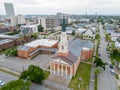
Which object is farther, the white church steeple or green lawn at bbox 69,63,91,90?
the white church steeple

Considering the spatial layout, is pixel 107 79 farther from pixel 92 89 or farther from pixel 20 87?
pixel 20 87

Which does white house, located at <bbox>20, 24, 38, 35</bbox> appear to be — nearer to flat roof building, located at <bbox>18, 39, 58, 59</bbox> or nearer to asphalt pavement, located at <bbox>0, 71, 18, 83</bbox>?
flat roof building, located at <bbox>18, 39, 58, 59</bbox>

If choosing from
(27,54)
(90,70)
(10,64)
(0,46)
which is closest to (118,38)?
(90,70)

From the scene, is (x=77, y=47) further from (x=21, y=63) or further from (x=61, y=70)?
(x=21, y=63)

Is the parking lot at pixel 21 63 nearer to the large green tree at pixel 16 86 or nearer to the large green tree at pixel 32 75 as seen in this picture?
the large green tree at pixel 32 75

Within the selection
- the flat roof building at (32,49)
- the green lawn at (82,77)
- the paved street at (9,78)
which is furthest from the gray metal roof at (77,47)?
the paved street at (9,78)

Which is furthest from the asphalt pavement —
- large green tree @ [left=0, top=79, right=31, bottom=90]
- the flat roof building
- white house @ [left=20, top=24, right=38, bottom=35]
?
white house @ [left=20, top=24, right=38, bottom=35]

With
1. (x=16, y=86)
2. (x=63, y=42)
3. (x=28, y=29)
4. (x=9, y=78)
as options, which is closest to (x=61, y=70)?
(x=63, y=42)
